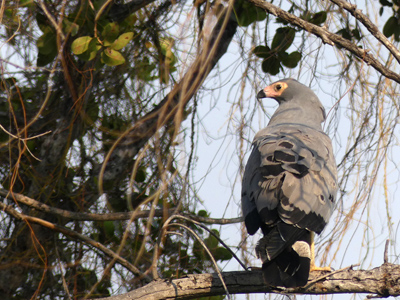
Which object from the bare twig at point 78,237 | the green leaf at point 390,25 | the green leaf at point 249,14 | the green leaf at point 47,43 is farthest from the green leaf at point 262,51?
the bare twig at point 78,237

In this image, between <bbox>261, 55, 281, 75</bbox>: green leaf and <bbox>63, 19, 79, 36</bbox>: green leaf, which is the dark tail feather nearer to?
<bbox>261, 55, 281, 75</bbox>: green leaf

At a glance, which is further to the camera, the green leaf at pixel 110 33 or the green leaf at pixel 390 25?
the green leaf at pixel 390 25

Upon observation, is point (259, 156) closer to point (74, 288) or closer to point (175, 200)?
point (175, 200)

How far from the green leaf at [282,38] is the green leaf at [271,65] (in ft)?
0.27

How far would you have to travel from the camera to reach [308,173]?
9.61 feet

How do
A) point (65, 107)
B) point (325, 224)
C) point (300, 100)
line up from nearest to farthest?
point (325, 224)
point (65, 107)
point (300, 100)

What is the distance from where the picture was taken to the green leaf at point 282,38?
11.1ft

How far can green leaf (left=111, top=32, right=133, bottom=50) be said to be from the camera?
2.91 meters

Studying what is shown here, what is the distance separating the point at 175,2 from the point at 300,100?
1.13 metres

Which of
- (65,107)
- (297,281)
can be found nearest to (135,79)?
(65,107)

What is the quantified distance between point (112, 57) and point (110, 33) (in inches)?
4.7

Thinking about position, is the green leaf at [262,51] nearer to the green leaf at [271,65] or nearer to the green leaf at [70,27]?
the green leaf at [271,65]

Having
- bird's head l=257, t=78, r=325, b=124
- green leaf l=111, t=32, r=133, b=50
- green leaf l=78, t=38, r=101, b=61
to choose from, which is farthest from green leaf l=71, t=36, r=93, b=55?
bird's head l=257, t=78, r=325, b=124

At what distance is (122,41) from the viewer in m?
2.93
